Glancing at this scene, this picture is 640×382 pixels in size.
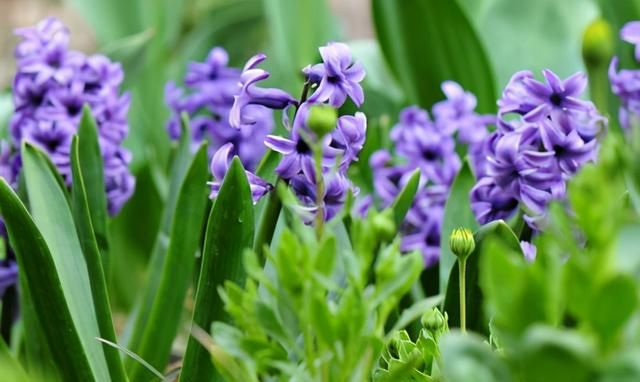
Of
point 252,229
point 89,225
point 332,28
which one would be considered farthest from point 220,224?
point 332,28

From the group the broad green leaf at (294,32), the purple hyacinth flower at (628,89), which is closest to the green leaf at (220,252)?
the purple hyacinth flower at (628,89)

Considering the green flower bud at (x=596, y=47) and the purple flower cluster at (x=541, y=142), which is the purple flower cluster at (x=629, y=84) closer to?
the purple flower cluster at (x=541, y=142)

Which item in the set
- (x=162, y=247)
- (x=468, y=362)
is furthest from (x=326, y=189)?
(x=162, y=247)

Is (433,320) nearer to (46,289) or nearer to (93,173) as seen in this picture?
(46,289)

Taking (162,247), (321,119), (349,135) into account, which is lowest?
(162,247)

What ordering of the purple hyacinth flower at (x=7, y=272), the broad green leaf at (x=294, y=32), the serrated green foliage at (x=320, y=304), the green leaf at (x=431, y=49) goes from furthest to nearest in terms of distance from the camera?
the broad green leaf at (x=294, y=32)
the green leaf at (x=431, y=49)
the purple hyacinth flower at (x=7, y=272)
the serrated green foliage at (x=320, y=304)

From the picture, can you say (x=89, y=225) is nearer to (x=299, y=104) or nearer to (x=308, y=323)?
(x=299, y=104)
